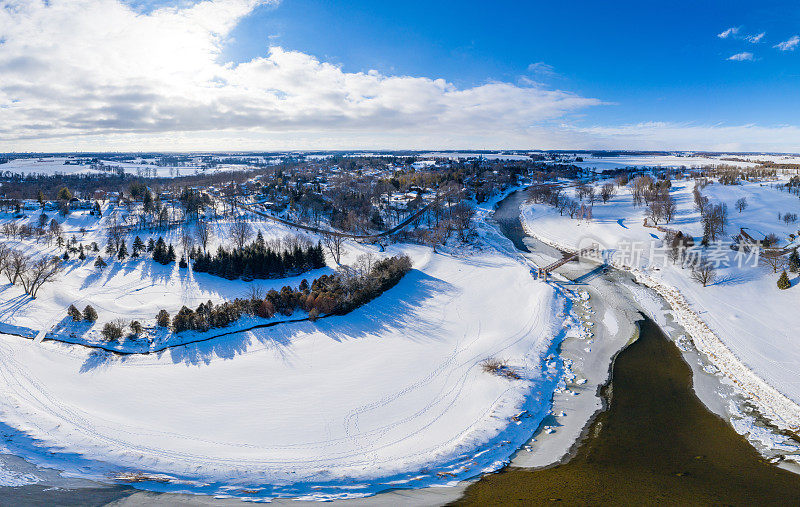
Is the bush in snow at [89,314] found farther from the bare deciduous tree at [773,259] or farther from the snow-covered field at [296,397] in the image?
the bare deciduous tree at [773,259]

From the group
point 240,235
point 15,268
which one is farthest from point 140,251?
point 15,268

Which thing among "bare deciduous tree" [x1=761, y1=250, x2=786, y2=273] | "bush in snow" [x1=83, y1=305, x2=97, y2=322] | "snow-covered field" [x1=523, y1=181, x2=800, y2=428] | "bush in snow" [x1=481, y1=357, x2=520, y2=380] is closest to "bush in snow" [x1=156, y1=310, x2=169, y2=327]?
"bush in snow" [x1=83, y1=305, x2=97, y2=322]

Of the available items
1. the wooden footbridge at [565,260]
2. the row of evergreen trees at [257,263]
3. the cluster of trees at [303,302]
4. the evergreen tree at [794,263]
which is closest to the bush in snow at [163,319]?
the cluster of trees at [303,302]

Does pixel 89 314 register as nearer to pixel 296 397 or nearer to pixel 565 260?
pixel 296 397

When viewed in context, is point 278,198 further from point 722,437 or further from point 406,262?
point 722,437

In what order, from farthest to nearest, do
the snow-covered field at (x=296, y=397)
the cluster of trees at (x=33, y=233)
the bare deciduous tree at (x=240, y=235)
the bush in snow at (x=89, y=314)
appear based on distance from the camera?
the cluster of trees at (x=33, y=233), the bare deciduous tree at (x=240, y=235), the bush in snow at (x=89, y=314), the snow-covered field at (x=296, y=397)

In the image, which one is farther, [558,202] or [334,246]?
[558,202]
